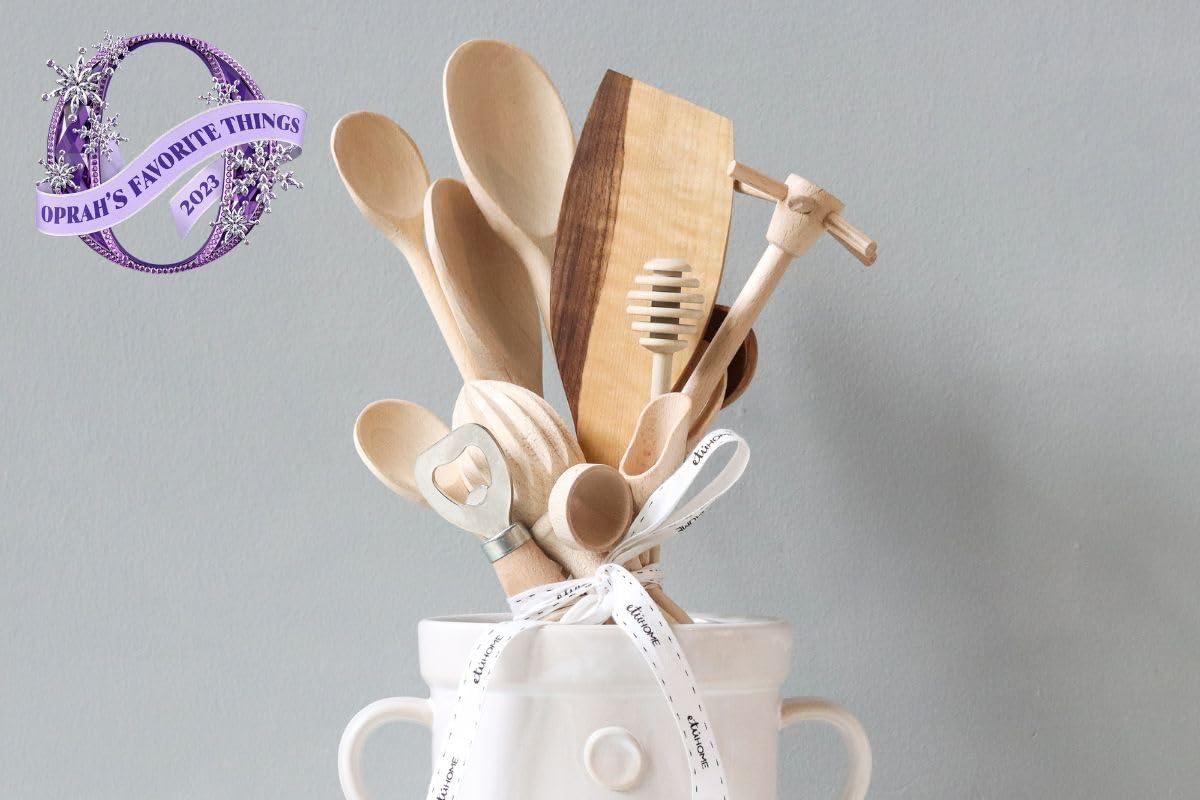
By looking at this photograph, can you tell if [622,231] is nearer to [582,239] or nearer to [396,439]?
[582,239]

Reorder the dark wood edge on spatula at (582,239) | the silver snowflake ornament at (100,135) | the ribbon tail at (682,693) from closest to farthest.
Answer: the ribbon tail at (682,693), the dark wood edge on spatula at (582,239), the silver snowflake ornament at (100,135)

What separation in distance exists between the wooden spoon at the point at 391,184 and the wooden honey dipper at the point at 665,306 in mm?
98

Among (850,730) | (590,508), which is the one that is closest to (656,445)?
(590,508)

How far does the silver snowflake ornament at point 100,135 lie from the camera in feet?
2.26

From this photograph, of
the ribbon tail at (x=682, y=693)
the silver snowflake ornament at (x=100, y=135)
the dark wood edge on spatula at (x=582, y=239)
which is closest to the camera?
the ribbon tail at (x=682, y=693)

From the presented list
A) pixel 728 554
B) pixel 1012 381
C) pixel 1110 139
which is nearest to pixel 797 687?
pixel 728 554

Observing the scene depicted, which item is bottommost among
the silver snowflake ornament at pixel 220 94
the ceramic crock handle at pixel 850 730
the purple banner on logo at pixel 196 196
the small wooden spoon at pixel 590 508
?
the ceramic crock handle at pixel 850 730

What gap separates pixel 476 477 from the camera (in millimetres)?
520

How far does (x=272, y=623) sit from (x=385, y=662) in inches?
2.5

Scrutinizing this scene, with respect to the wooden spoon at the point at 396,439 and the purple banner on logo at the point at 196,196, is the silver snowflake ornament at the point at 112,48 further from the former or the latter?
the wooden spoon at the point at 396,439

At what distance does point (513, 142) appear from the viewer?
602 millimetres

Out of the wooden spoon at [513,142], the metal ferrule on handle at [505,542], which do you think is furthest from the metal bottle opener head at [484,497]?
the wooden spoon at [513,142]

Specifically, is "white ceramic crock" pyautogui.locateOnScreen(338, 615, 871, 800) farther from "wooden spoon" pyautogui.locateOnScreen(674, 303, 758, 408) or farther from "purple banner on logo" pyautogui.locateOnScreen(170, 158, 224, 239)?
"purple banner on logo" pyautogui.locateOnScreen(170, 158, 224, 239)

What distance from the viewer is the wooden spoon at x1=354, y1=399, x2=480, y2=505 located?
1.77 feet
